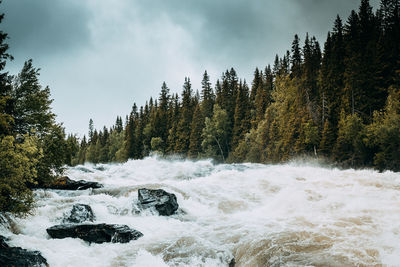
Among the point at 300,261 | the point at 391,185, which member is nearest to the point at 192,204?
→ the point at 300,261

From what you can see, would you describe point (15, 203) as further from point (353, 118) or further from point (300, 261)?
point (353, 118)

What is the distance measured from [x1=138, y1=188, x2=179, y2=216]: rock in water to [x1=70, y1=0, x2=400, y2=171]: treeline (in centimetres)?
811

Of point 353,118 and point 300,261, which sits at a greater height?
point 353,118

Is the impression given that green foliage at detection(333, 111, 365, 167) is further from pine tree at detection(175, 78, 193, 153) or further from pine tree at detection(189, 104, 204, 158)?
pine tree at detection(175, 78, 193, 153)

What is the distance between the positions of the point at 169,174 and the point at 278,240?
75.1ft

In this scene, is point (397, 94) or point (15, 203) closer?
point (15, 203)

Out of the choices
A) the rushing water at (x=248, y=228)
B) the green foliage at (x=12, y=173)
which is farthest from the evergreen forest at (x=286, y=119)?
the rushing water at (x=248, y=228)

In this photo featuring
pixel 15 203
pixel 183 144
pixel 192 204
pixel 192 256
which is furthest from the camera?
pixel 183 144

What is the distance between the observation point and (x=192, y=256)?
7484mm

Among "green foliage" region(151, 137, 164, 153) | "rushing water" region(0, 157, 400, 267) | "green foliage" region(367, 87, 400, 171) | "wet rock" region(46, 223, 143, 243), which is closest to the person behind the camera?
"rushing water" region(0, 157, 400, 267)

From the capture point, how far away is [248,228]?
9.74 metres

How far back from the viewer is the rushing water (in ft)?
22.8

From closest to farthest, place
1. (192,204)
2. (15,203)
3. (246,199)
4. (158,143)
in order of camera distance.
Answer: (15,203)
(192,204)
(246,199)
(158,143)

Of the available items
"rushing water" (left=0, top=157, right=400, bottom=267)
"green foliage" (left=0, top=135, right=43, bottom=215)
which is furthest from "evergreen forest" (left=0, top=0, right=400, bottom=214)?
"rushing water" (left=0, top=157, right=400, bottom=267)
